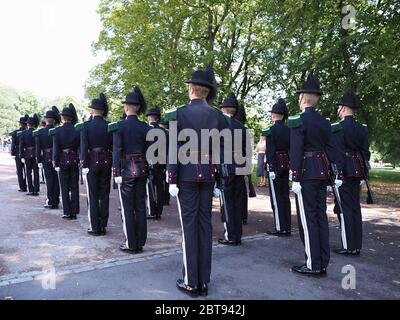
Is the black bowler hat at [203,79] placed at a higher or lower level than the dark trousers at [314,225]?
higher

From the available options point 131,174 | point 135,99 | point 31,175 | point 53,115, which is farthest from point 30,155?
point 131,174

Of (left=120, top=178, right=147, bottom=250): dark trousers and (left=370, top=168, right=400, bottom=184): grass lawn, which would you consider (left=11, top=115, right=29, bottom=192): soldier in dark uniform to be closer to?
(left=120, top=178, right=147, bottom=250): dark trousers

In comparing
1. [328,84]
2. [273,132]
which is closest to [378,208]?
[328,84]

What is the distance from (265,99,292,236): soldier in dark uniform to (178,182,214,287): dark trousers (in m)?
2.99

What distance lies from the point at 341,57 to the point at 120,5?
16197mm

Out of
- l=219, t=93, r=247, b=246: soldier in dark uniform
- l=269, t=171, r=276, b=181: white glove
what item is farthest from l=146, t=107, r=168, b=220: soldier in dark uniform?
l=269, t=171, r=276, b=181: white glove

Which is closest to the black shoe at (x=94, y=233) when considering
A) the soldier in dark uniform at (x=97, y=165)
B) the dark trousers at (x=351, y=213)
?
the soldier in dark uniform at (x=97, y=165)

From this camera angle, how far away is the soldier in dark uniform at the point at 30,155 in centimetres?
1187

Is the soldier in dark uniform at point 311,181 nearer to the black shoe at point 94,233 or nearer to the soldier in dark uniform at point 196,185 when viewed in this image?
the soldier in dark uniform at point 196,185

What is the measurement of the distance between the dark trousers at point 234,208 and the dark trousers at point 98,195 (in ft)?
7.20

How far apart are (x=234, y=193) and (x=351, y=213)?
1927 mm

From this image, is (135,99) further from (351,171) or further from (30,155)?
(30,155)

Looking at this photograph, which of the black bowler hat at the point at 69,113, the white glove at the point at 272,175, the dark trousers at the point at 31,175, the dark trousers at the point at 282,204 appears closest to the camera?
the white glove at the point at 272,175

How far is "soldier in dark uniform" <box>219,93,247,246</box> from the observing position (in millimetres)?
6840
